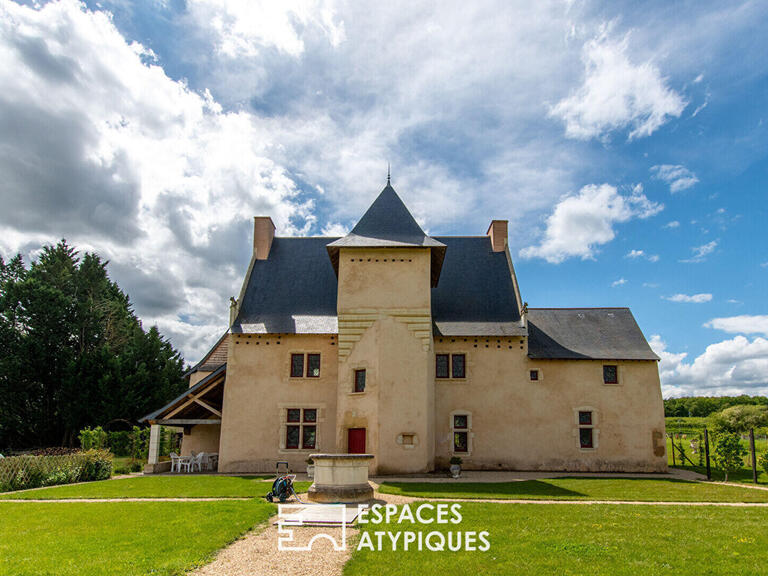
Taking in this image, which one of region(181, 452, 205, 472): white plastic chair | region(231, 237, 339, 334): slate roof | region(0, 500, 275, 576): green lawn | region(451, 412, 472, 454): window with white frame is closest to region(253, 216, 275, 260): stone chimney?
region(231, 237, 339, 334): slate roof

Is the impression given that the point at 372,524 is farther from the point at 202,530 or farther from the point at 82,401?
the point at 82,401

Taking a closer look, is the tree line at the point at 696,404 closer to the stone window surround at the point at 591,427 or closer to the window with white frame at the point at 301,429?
the stone window surround at the point at 591,427

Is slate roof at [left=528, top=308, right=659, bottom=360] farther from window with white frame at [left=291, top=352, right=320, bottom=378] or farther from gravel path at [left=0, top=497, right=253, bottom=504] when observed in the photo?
gravel path at [left=0, top=497, right=253, bottom=504]

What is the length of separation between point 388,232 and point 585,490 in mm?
10887

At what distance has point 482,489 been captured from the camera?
13.6 m

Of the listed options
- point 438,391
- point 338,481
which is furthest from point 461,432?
point 338,481

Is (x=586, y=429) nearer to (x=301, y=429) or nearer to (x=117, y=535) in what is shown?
(x=301, y=429)

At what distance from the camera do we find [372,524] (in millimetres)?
8633

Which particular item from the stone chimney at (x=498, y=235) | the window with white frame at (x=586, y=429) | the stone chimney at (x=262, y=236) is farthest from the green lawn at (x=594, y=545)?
the stone chimney at (x=262, y=236)

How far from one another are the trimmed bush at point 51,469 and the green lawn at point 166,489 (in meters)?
1.02

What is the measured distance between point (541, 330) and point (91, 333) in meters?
29.0

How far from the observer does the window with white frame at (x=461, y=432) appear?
64.8ft

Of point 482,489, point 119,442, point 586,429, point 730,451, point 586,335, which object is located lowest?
point 482,489

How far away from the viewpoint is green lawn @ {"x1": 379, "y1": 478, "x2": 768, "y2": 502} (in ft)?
40.0
